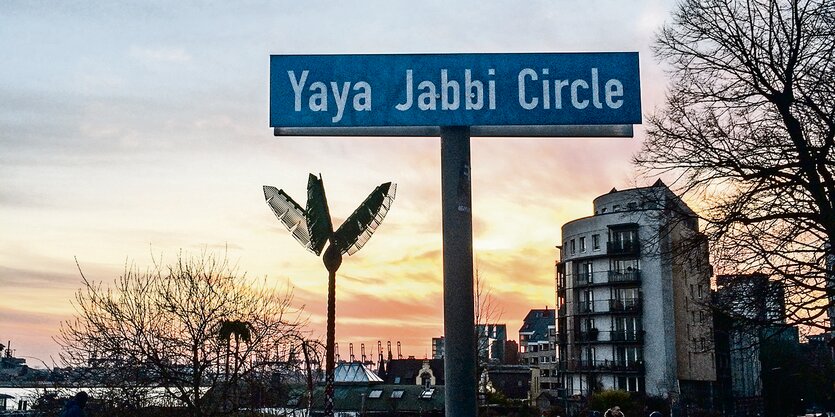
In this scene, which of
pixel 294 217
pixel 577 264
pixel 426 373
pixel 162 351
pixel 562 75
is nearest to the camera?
pixel 562 75

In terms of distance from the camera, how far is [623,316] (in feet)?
232

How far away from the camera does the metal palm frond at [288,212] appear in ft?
34.7

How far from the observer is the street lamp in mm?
10188

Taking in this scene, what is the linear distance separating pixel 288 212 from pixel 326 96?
2.09 metres

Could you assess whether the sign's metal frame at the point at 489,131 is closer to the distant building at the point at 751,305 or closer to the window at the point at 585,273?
the distant building at the point at 751,305

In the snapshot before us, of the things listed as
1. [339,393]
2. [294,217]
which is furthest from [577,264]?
[294,217]

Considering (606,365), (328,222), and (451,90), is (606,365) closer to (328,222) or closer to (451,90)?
(328,222)

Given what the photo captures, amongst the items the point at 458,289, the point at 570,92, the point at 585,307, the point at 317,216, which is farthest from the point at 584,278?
the point at 570,92

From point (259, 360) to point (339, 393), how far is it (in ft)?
208

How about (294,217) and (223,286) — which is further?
(223,286)

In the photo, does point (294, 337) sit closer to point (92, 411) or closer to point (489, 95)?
point (92, 411)

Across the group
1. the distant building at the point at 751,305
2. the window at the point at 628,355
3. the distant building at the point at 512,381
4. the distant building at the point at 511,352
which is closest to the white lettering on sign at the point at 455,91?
the distant building at the point at 751,305

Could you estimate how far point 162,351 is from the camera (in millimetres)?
19750

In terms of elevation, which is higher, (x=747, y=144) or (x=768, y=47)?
→ (x=768, y=47)
